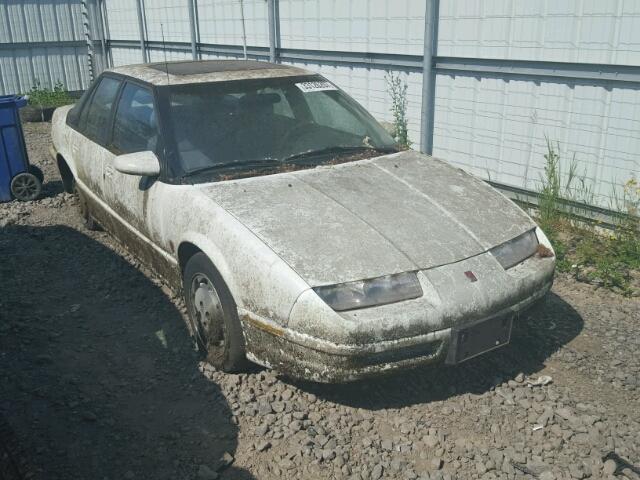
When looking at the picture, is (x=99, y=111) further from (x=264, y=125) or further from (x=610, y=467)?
(x=610, y=467)

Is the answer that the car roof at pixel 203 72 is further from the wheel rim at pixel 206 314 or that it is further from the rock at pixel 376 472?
the rock at pixel 376 472

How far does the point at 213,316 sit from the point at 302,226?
74 centimetres

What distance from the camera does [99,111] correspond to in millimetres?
5086

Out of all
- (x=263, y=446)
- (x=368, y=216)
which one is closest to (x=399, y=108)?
(x=368, y=216)

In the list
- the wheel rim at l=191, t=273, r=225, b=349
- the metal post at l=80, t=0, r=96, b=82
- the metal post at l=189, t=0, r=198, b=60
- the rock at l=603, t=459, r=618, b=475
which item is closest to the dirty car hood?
the wheel rim at l=191, t=273, r=225, b=349

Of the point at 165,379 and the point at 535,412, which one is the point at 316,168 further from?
the point at 535,412

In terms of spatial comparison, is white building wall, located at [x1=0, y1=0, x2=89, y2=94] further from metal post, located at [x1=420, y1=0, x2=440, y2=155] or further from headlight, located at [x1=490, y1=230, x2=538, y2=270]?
headlight, located at [x1=490, y1=230, x2=538, y2=270]

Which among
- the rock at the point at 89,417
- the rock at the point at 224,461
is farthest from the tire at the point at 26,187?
the rock at the point at 224,461

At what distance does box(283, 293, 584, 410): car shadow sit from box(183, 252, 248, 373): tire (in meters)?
0.40

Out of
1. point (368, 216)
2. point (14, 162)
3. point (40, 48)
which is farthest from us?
point (40, 48)

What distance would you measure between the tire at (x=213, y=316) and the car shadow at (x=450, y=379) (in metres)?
0.40

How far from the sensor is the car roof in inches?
169

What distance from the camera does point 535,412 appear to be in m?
3.23

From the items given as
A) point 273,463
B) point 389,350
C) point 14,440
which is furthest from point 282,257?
point 14,440
